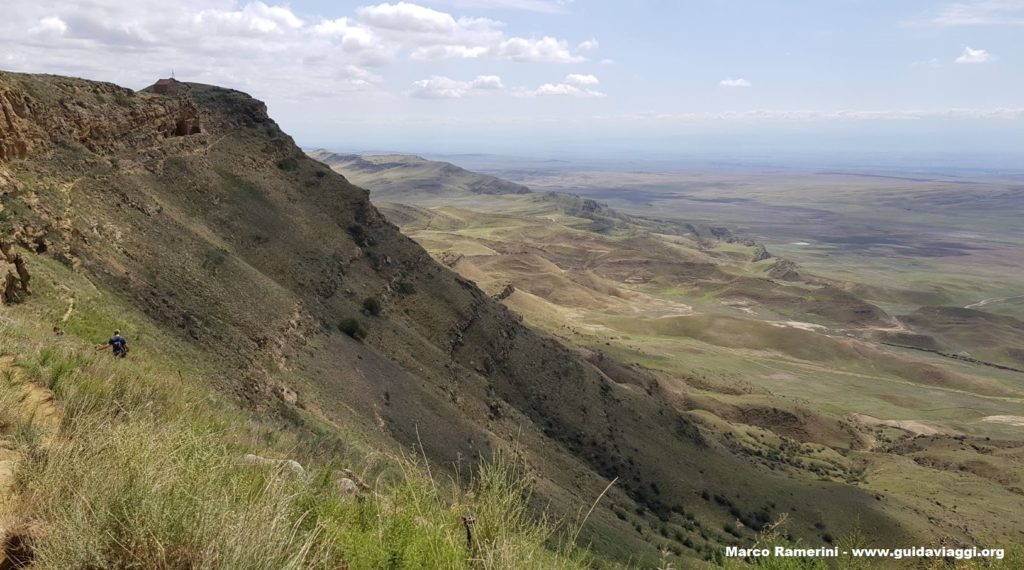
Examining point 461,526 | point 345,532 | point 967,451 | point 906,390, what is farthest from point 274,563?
point 906,390

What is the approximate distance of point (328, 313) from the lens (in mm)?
29453

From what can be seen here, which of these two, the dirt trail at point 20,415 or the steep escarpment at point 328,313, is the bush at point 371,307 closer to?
the steep escarpment at point 328,313

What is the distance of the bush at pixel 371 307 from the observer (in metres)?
31.8

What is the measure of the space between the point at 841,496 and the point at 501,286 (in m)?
46.4

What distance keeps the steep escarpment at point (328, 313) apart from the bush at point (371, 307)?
74mm

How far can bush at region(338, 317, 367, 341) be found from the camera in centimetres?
2911

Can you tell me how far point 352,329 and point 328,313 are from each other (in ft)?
4.97

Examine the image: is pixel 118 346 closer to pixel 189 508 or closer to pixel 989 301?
pixel 189 508

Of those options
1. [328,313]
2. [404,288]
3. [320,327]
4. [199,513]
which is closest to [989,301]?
[404,288]

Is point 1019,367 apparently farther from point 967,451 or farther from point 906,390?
point 967,451

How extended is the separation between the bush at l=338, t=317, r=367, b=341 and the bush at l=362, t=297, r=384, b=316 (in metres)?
2.10

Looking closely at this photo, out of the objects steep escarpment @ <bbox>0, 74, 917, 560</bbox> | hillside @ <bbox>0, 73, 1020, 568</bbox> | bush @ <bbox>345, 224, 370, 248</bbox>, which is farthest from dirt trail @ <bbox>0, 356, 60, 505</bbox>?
bush @ <bbox>345, 224, 370, 248</bbox>

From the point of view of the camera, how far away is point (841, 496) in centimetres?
3281

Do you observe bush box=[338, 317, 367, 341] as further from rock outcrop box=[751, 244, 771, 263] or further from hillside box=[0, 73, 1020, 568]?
rock outcrop box=[751, 244, 771, 263]
